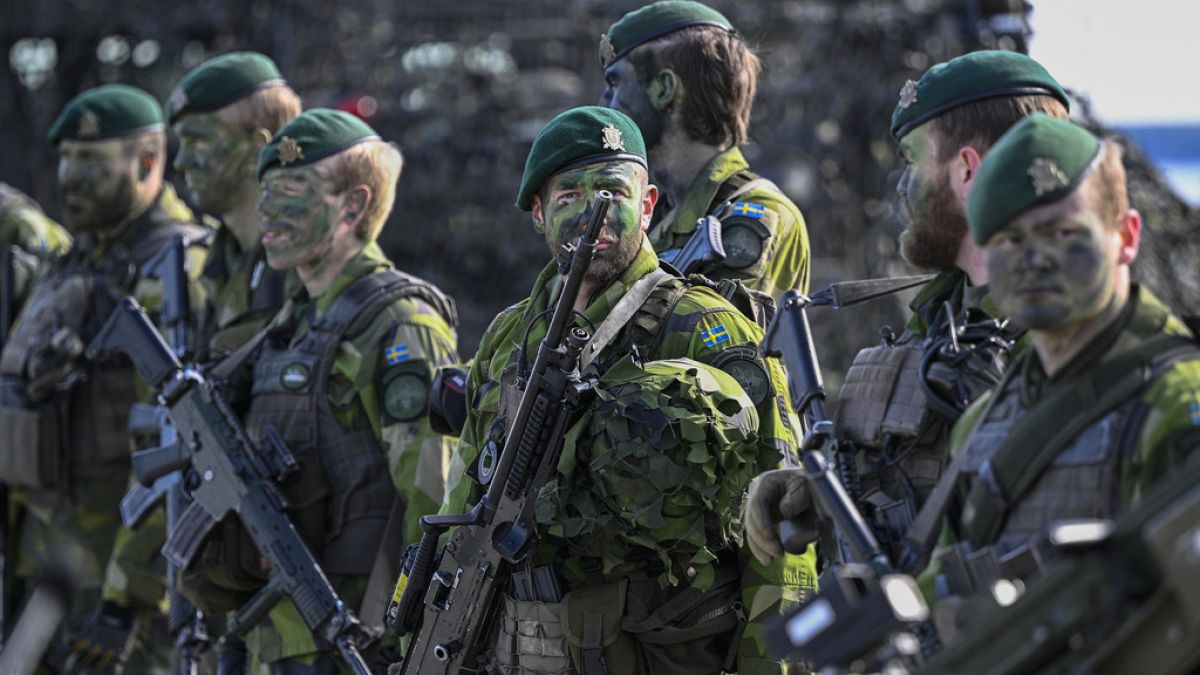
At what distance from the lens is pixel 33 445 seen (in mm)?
8422

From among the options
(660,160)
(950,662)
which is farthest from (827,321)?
(950,662)

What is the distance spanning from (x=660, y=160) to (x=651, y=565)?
1812 millimetres

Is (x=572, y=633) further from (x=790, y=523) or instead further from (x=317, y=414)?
(x=317, y=414)

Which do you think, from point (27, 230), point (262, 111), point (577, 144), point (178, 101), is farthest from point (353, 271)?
point (27, 230)

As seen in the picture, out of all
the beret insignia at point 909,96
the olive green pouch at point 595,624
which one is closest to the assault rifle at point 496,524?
the olive green pouch at point 595,624

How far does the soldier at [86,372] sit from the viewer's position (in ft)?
27.5

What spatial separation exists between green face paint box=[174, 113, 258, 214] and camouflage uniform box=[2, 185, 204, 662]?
28.9 inches

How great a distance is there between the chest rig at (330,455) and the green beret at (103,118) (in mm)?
2718

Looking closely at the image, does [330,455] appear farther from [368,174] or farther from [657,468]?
[657,468]

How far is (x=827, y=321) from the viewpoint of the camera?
1439 cm

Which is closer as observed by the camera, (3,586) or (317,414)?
(317,414)

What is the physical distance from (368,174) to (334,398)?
2.81 ft

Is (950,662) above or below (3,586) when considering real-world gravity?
above

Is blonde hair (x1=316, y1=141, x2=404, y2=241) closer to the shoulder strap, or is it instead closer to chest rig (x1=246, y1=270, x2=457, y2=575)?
chest rig (x1=246, y1=270, x2=457, y2=575)
